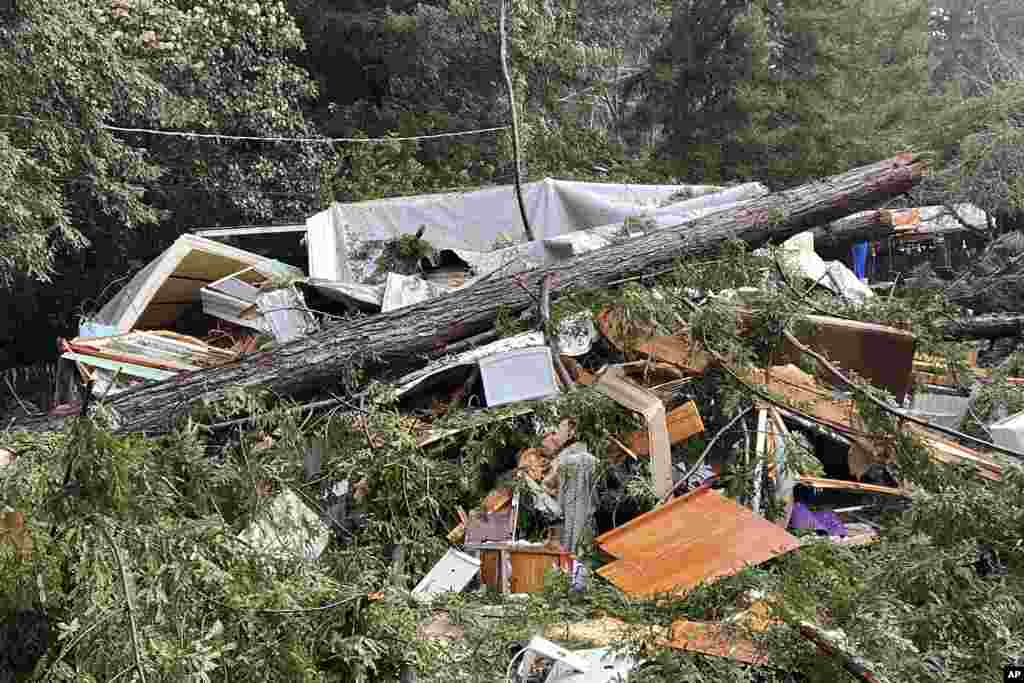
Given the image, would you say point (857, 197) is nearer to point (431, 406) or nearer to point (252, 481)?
point (431, 406)

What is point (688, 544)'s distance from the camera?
3.74 m

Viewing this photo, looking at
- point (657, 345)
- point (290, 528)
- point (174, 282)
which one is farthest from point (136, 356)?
point (657, 345)

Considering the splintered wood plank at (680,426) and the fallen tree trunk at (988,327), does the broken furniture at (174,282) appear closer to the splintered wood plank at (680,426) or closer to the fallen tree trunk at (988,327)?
the splintered wood plank at (680,426)

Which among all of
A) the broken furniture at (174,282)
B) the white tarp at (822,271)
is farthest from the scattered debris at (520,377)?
the broken furniture at (174,282)

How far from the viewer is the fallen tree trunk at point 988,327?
6.54 meters

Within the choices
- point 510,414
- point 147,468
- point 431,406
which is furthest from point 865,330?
point 147,468

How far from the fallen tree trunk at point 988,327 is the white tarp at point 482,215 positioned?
1685mm

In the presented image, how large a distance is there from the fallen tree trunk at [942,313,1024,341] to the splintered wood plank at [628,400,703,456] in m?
2.88

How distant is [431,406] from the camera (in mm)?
4801

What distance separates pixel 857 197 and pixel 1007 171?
2.77 m

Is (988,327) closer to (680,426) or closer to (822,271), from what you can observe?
(822,271)

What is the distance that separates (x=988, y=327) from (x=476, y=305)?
385 cm

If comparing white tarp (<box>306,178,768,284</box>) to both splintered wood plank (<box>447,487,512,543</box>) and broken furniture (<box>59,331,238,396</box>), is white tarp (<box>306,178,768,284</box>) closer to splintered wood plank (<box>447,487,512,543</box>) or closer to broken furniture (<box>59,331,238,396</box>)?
broken furniture (<box>59,331,238,396</box>)

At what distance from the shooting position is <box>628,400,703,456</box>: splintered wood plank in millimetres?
4410
